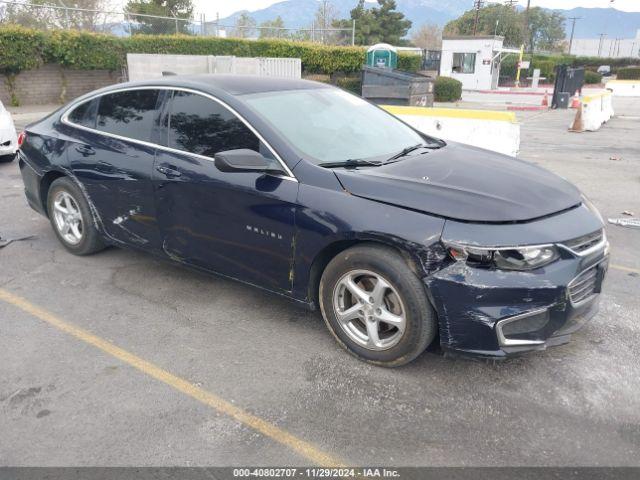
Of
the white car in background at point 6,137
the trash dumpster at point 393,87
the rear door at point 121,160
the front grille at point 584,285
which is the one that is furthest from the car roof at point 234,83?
the trash dumpster at point 393,87

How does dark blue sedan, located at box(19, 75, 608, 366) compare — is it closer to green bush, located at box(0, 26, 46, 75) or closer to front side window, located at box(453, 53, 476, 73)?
green bush, located at box(0, 26, 46, 75)

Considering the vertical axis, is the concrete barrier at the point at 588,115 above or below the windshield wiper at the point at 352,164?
below

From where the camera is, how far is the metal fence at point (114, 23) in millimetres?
21156

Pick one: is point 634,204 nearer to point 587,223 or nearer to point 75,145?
point 587,223

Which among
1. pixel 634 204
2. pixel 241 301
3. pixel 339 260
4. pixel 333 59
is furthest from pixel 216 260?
pixel 333 59

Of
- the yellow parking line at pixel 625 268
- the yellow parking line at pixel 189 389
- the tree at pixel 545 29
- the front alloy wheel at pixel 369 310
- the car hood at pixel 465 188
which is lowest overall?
the yellow parking line at pixel 189 389

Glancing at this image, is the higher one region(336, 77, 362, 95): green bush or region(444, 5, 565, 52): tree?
region(444, 5, 565, 52): tree

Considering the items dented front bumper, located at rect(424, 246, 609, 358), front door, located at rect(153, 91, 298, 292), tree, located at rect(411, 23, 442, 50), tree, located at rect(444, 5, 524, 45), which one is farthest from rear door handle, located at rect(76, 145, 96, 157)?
tree, located at rect(411, 23, 442, 50)

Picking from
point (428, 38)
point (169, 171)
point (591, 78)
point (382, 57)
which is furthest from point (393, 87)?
point (428, 38)

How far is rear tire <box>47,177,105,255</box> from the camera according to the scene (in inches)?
187

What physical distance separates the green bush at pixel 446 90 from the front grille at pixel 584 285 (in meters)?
24.3

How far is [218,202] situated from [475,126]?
4.57 meters

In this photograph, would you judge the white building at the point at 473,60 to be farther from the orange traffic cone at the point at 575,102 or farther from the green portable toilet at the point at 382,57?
the green portable toilet at the point at 382,57

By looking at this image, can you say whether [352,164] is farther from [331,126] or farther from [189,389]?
[189,389]
